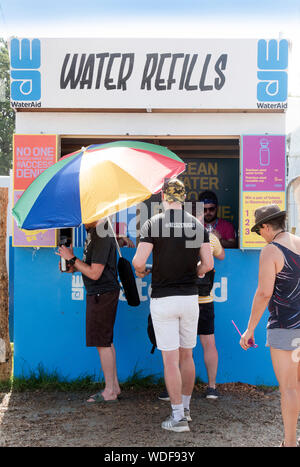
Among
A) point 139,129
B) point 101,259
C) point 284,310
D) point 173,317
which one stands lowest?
point 173,317

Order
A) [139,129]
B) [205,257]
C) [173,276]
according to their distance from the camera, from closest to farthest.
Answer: [173,276] < [205,257] < [139,129]

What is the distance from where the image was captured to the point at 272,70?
503cm

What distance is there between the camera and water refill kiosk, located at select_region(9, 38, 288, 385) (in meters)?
5.04

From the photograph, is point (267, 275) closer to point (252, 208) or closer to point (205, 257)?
point (205, 257)

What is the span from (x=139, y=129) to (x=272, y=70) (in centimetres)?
150

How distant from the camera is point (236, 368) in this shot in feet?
16.7

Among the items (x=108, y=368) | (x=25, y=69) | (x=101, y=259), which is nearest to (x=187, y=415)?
(x=108, y=368)

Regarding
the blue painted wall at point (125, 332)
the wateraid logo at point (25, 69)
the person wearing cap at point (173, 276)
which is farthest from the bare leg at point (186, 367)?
the wateraid logo at point (25, 69)

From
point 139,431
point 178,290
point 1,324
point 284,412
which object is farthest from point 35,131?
point 284,412

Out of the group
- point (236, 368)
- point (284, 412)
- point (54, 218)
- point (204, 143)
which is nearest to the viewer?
point (284, 412)

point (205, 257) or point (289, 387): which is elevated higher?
point (205, 257)

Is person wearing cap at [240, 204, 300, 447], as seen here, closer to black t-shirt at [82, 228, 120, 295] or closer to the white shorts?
the white shorts
